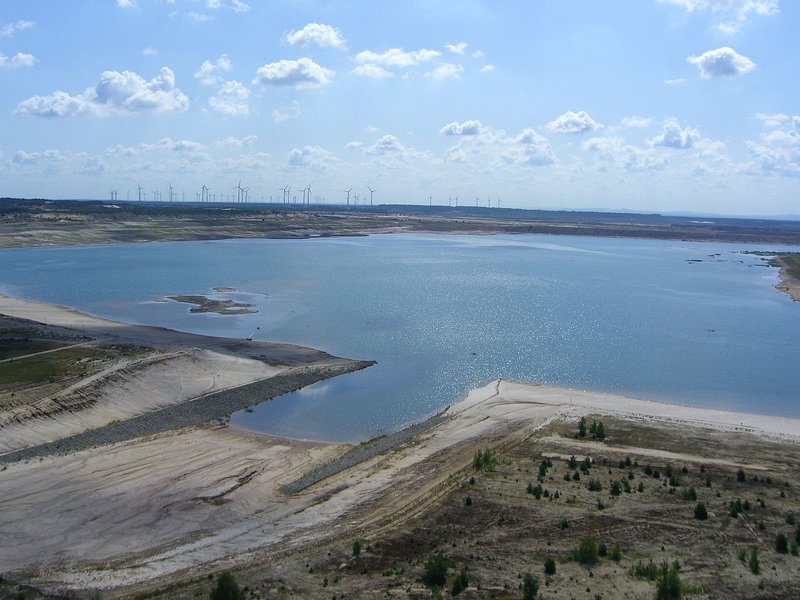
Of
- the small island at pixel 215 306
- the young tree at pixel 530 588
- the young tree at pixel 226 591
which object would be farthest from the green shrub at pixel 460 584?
the small island at pixel 215 306

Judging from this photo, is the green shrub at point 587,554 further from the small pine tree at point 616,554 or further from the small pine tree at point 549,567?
the small pine tree at point 549,567

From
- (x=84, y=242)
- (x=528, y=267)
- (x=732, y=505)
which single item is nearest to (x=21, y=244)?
(x=84, y=242)

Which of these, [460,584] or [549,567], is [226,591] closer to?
[460,584]

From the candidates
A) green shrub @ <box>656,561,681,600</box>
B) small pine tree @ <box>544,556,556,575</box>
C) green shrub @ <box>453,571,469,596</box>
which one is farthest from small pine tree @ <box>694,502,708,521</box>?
green shrub @ <box>453,571,469,596</box>

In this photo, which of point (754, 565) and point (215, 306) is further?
Result: point (215, 306)

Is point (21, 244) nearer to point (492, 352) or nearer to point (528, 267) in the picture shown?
point (528, 267)

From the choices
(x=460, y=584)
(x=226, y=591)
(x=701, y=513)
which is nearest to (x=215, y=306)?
(x=226, y=591)

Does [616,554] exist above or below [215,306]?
below
